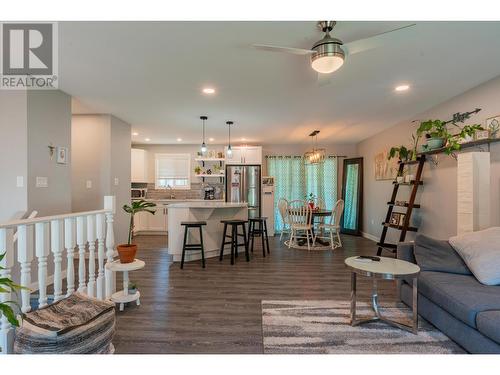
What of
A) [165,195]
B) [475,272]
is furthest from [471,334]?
[165,195]

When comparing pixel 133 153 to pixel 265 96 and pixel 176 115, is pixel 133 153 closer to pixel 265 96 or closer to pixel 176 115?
pixel 176 115

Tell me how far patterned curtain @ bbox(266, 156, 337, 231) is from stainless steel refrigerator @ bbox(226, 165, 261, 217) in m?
0.67

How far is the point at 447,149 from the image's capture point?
11.2ft

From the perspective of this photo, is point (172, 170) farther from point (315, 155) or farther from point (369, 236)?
point (369, 236)

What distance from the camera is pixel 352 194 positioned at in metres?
7.10

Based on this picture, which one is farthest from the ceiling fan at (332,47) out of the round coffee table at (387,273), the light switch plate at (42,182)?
the light switch plate at (42,182)

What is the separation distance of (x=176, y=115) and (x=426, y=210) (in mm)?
4512

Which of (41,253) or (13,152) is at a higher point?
(13,152)

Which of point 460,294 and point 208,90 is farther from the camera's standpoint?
point 208,90

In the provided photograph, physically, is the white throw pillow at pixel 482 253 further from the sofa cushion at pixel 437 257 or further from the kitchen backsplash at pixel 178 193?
the kitchen backsplash at pixel 178 193

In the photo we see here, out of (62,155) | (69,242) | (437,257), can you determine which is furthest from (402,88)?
(62,155)

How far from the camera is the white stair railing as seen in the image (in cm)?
165

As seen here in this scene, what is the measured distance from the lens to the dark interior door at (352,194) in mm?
6910

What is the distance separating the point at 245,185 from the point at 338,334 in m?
4.94
